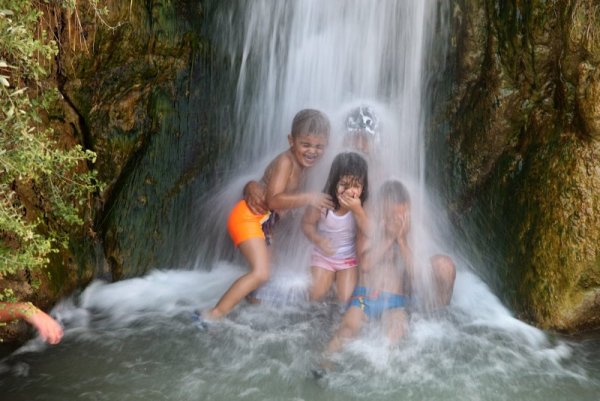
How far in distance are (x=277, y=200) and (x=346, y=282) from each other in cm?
76

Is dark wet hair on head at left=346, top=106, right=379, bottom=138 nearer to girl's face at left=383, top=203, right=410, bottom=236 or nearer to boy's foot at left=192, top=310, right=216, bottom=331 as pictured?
girl's face at left=383, top=203, right=410, bottom=236

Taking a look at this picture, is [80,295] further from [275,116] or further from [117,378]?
[275,116]

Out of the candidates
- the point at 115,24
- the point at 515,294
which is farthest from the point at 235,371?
the point at 115,24

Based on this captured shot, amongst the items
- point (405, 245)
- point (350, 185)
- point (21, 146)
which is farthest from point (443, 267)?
point (21, 146)

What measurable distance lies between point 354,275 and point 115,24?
8.73 ft

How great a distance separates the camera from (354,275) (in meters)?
4.41

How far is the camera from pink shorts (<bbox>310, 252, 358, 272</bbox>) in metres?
4.41

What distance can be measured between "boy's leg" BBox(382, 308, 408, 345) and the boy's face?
3.90 feet

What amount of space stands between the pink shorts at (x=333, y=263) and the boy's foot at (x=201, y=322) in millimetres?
840

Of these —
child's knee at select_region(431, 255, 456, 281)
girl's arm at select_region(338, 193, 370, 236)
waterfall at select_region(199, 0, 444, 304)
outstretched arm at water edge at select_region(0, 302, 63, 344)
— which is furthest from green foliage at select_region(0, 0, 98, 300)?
child's knee at select_region(431, 255, 456, 281)

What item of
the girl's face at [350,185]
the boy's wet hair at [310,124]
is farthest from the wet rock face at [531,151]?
the boy's wet hair at [310,124]

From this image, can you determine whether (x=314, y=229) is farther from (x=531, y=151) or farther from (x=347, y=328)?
(x=531, y=151)

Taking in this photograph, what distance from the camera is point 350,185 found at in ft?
13.9

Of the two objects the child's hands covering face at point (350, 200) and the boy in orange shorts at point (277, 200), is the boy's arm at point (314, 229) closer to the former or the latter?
the boy in orange shorts at point (277, 200)
